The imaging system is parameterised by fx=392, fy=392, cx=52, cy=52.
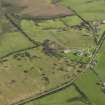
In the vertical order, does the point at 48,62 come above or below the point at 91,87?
above

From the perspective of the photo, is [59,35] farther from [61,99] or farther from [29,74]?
[61,99]

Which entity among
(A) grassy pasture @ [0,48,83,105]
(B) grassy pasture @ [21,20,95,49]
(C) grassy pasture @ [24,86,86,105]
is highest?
(B) grassy pasture @ [21,20,95,49]

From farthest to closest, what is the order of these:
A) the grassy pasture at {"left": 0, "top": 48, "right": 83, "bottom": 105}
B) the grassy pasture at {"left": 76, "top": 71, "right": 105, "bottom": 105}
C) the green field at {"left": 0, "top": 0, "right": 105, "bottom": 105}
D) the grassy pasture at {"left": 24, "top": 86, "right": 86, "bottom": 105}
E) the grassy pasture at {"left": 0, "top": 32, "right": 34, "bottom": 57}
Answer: the grassy pasture at {"left": 0, "top": 32, "right": 34, "bottom": 57} → the grassy pasture at {"left": 0, "top": 48, "right": 83, "bottom": 105} → the green field at {"left": 0, "top": 0, "right": 105, "bottom": 105} → the grassy pasture at {"left": 76, "top": 71, "right": 105, "bottom": 105} → the grassy pasture at {"left": 24, "top": 86, "right": 86, "bottom": 105}

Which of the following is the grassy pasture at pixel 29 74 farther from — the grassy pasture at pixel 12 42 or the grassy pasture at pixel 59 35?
the grassy pasture at pixel 59 35

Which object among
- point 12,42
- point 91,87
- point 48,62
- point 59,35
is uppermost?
point 12,42

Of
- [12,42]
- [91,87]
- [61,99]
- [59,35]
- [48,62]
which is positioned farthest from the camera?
[59,35]

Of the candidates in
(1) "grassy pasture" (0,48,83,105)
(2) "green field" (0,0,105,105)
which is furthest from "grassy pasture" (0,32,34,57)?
(1) "grassy pasture" (0,48,83,105)

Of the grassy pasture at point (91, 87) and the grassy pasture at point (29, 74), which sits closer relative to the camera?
the grassy pasture at point (91, 87)

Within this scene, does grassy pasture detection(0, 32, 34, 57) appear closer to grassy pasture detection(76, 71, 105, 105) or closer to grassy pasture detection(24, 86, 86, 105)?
grassy pasture detection(76, 71, 105, 105)

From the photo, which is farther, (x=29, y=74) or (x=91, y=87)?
(x=29, y=74)

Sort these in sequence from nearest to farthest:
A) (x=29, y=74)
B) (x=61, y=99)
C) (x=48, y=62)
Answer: (x=61, y=99)
(x=29, y=74)
(x=48, y=62)

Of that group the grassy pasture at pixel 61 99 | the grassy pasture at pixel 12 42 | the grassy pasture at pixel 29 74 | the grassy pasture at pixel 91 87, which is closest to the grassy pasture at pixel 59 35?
the grassy pasture at pixel 12 42

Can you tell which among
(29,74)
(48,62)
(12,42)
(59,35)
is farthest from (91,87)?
(12,42)
